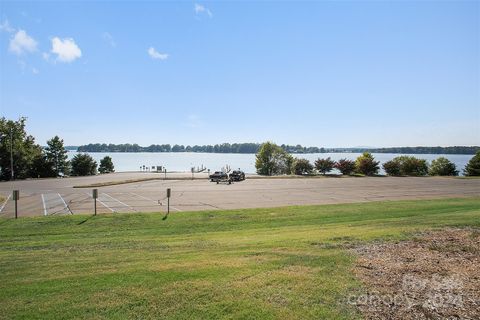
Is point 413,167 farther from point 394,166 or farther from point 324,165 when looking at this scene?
point 324,165

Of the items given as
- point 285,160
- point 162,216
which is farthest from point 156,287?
point 285,160

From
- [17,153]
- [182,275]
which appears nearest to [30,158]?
[17,153]

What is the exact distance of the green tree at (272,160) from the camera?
8031 centimetres

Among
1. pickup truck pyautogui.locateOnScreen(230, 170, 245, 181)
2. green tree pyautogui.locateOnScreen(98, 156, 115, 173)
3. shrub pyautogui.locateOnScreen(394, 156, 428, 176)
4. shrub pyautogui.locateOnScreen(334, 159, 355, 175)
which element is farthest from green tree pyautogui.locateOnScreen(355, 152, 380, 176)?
green tree pyautogui.locateOnScreen(98, 156, 115, 173)

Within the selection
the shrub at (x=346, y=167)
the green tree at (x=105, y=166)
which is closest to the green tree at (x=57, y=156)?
the green tree at (x=105, y=166)

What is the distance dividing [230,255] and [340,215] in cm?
1063

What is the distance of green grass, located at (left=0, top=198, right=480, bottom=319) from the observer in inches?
227

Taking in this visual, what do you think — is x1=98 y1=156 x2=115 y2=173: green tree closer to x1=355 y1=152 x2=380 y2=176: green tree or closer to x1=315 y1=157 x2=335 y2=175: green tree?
x1=315 y1=157 x2=335 y2=175: green tree

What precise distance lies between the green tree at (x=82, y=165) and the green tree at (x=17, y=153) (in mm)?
4974

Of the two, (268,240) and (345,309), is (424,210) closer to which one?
(268,240)

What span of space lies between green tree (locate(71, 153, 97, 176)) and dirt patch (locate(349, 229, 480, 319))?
58672 millimetres

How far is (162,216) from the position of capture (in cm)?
1830

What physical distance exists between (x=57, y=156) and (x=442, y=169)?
61.8m

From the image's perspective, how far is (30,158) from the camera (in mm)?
53906
